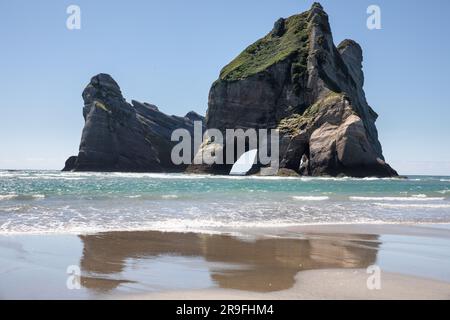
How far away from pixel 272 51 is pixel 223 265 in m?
122

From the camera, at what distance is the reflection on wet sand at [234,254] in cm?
796

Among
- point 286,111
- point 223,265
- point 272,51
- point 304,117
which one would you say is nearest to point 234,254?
point 223,265

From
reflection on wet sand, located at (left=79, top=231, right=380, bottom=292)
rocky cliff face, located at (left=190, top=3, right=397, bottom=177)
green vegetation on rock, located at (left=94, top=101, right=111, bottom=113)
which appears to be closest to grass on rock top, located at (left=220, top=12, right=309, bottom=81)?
rocky cliff face, located at (left=190, top=3, right=397, bottom=177)

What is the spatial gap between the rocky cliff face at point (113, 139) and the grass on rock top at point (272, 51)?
42254 mm

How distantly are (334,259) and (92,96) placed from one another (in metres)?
148

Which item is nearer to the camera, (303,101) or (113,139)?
(303,101)

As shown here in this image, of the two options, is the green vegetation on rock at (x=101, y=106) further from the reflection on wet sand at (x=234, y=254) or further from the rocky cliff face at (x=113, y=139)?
the reflection on wet sand at (x=234, y=254)

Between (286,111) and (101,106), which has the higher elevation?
(101,106)

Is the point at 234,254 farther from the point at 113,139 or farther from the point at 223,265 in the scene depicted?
the point at 113,139

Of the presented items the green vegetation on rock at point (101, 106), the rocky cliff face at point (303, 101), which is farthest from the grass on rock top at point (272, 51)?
the green vegetation on rock at point (101, 106)

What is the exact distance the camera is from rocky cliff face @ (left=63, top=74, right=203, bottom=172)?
136250mm

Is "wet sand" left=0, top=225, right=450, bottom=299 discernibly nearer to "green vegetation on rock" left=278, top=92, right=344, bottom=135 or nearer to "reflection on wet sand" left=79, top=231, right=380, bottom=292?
"reflection on wet sand" left=79, top=231, right=380, bottom=292

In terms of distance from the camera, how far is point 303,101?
349 ft

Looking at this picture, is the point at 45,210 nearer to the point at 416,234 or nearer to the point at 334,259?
the point at 334,259
